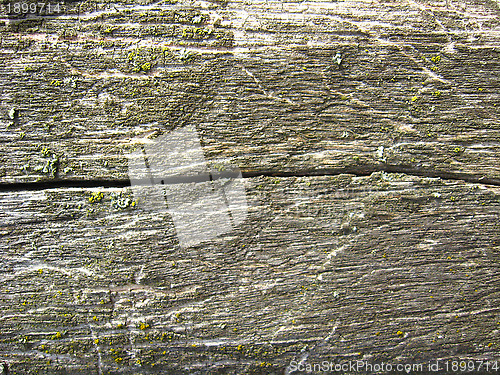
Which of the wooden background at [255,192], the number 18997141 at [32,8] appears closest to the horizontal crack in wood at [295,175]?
the wooden background at [255,192]

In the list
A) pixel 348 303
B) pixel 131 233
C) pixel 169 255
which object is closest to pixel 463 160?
pixel 348 303

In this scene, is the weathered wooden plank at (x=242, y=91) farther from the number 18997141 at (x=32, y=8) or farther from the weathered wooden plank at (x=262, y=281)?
the weathered wooden plank at (x=262, y=281)

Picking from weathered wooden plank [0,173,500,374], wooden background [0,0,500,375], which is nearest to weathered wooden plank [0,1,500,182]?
wooden background [0,0,500,375]

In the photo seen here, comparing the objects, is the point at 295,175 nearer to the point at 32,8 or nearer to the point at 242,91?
the point at 242,91

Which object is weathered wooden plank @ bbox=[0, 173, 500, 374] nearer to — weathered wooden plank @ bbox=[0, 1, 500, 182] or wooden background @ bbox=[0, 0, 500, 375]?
wooden background @ bbox=[0, 0, 500, 375]

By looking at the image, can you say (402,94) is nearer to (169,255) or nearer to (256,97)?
(256,97)

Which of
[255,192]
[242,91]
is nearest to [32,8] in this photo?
[242,91]
